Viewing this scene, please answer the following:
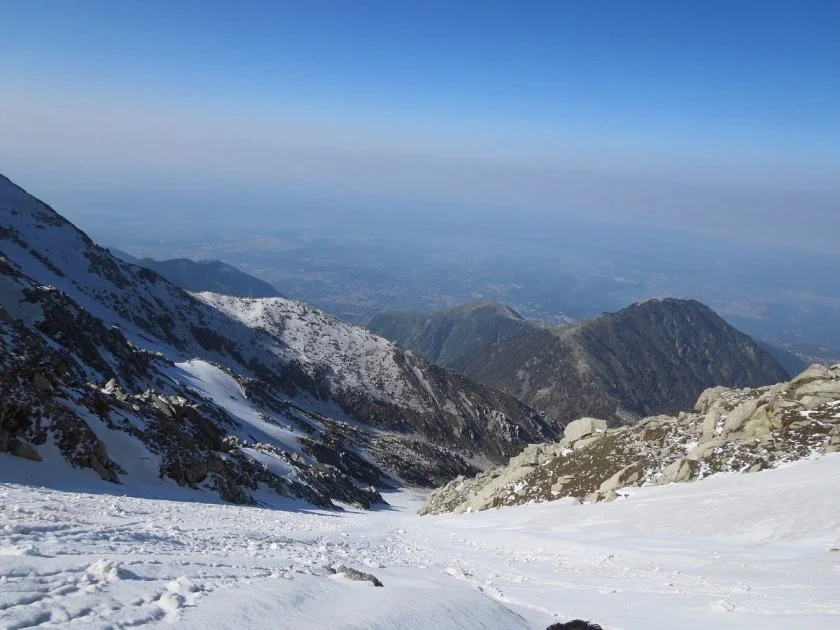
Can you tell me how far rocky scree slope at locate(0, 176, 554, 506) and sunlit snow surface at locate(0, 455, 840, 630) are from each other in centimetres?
554

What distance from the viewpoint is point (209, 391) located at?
7331 centimetres

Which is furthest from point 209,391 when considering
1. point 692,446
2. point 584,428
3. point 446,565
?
point 446,565

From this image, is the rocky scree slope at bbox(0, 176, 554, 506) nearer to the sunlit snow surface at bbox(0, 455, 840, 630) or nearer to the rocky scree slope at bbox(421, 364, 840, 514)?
the sunlit snow surface at bbox(0, 455, 840, 630)

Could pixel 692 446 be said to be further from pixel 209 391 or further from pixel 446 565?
pixel 209 391

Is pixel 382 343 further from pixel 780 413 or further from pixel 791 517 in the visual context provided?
pixel 791 517

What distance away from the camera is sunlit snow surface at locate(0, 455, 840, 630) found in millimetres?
6945

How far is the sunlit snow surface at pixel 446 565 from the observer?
6945 mm

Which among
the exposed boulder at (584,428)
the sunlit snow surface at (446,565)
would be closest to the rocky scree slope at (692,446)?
the exposed boulder at (584,428)

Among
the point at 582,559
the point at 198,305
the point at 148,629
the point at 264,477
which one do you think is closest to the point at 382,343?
the point at 198,305

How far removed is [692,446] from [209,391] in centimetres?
6298

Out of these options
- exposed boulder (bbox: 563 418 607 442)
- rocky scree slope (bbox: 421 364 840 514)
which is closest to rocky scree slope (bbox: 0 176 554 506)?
rocky scree slope (bbox: 421 364 840 514)

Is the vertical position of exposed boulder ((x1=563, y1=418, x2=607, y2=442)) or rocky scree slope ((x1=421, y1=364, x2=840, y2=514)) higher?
rocky scree slope ((x1=421, y1=364, x2=840, y2=514))

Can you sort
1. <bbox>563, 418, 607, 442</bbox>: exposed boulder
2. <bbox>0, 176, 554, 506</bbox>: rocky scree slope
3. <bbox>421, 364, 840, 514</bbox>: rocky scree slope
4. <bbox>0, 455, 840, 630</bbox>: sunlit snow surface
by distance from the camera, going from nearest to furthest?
<bbox>0, 455, 840, 630</bbox>: sunlit snow surface < <bbox>0, 176, 554, 506</bbox>: rocky scree slope < <bbox>421, 364, 840, 514</bbox>: rocky scree slope < <bbox>563, 418, 607, 442</bbox>: exposed boulder

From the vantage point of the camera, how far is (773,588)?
11.7 metres
